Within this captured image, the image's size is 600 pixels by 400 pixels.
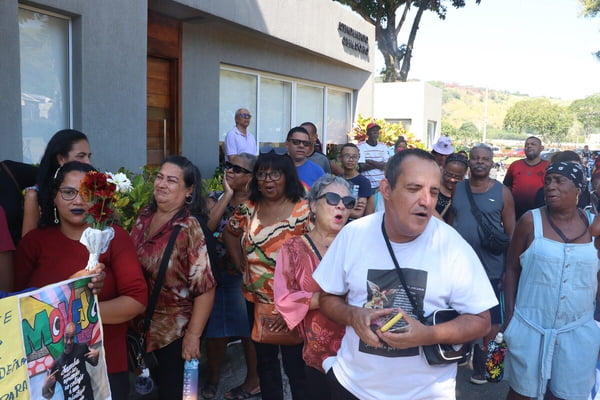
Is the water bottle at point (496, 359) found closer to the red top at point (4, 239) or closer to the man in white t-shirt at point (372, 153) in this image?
the red top at point (4, 239)

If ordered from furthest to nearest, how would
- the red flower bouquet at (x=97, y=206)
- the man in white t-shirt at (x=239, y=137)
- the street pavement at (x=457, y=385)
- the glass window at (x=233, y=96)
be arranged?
the glass window at (x=233, y=96), the man in white t-shirt at (x=239, y=137), the street pavement at (x=457, y=385), the red flower bouquet at (x=97, y=206)

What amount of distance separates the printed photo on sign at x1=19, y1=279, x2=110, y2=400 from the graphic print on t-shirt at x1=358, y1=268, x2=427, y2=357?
130 centimetres

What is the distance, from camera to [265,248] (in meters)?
3.46

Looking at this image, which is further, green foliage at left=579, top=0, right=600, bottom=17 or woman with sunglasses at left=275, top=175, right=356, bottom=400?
green foliage at left=579, top=0, right=600, bottom=17

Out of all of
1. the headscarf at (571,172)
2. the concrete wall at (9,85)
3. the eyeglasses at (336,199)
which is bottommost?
the eyeglasses at (336,199)

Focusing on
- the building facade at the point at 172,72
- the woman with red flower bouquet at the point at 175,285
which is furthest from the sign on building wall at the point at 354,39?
the woman with red flower bouquet at the point at 175,285

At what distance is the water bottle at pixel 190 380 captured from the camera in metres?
2.96

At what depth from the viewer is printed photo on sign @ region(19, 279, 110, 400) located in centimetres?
218

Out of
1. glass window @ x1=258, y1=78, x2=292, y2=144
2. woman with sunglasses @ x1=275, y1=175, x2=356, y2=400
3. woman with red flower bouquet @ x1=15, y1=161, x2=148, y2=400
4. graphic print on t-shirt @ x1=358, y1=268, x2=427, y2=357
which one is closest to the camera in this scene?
graphic print on t-shirt @ x1=358, y1=268, x2=427, y2=357

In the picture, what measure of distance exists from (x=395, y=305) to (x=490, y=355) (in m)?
1.71

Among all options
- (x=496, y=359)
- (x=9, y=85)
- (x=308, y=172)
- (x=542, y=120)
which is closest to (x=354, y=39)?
(x=308, y=172)

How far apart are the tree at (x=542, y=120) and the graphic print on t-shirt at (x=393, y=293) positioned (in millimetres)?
105126

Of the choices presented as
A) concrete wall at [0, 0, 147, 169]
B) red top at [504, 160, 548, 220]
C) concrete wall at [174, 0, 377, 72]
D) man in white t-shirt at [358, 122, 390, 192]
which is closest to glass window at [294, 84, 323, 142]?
concrete wall at [174, 0, 377, 72]

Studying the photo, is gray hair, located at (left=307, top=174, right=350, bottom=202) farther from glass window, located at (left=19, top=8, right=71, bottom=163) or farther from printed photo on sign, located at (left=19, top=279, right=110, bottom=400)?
glass window, located at (left=19, top=8, right=71, bottom=163)
